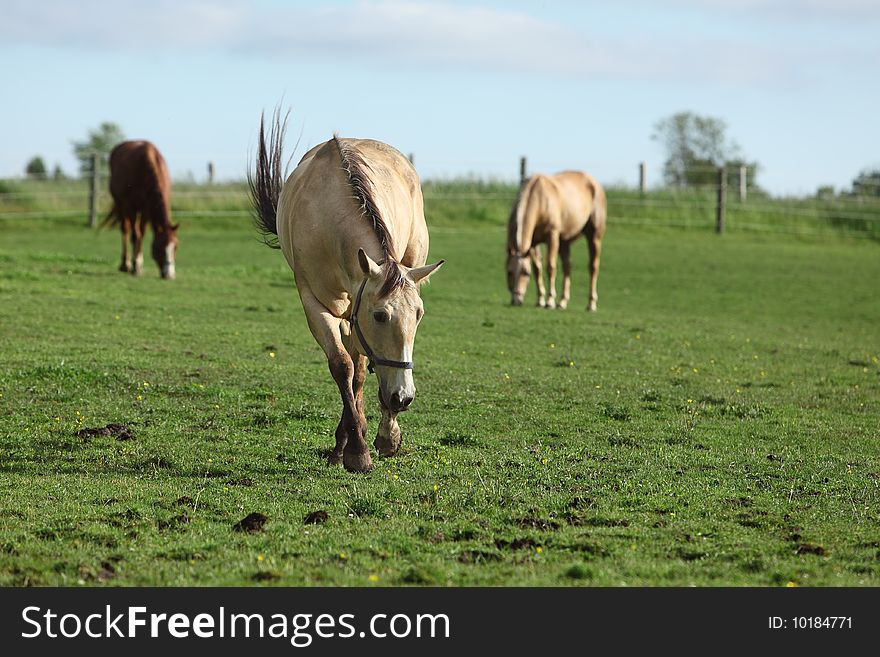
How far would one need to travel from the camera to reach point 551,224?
17.5m

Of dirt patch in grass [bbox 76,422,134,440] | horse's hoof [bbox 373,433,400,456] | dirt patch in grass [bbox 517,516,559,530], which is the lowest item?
dirt patch in grass [bbox 517,516,559,530]

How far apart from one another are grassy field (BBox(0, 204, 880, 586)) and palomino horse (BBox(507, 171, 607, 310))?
1325mm

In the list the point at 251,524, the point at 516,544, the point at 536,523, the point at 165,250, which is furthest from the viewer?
the point at 165,250

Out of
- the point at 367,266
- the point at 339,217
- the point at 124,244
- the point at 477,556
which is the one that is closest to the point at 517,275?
the point at 124,244

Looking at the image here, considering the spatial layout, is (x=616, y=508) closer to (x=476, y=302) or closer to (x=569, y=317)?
(x=569, y=317)

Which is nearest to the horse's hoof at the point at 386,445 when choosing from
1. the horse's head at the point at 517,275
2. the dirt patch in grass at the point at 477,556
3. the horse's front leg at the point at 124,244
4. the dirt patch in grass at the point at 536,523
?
the dirt patch in grass at the point at 536,523

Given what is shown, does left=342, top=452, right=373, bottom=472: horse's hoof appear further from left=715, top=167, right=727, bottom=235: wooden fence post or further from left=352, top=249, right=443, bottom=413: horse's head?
left=715, top=167, right=727, bottom=235: wooden fence post

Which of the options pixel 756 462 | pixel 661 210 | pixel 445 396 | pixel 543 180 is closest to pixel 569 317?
pixel 543 180

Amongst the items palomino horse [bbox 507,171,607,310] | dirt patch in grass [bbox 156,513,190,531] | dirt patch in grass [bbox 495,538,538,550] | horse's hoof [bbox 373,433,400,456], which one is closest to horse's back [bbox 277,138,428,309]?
horse's hoof [bbox 373,433,400,456]

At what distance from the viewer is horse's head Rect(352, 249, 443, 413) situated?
19.5 ft

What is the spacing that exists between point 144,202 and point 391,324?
12.4 m

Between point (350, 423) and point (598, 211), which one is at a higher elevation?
point (598, 211)

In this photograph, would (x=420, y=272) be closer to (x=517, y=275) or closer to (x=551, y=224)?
(x=517, y=275)
